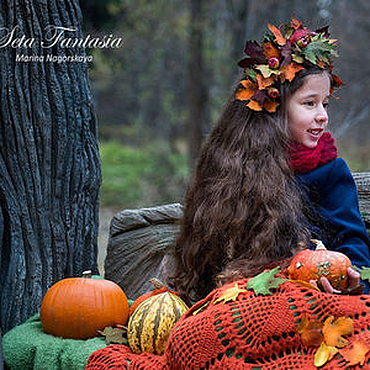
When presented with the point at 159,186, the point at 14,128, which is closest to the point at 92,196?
the point at 14,128

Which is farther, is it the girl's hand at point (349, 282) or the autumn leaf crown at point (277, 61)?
the autumn leaf crown at point (277, 61)

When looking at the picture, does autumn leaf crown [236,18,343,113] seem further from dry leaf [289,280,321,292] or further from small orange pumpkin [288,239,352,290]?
dry leaf [289,280,321,292]

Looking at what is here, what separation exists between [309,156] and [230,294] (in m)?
0.94

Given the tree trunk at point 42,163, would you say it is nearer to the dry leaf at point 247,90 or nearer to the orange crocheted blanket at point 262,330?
the dry leaf at point 247,90

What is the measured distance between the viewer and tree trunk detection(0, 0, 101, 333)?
3.20 meters

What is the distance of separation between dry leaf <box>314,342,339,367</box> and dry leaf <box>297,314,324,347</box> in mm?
33

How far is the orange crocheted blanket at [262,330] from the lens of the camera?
2.16 meters

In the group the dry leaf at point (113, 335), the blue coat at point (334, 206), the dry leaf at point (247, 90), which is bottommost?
the dry leaf at point (113, 335)

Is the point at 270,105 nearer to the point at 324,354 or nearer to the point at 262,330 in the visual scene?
the point at 262,330

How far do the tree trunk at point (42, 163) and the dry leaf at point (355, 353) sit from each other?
6.48ft

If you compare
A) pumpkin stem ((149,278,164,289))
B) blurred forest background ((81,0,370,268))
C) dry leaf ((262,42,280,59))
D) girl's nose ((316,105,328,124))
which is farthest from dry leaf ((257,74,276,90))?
pumpkin stem ((149,278,164,289))

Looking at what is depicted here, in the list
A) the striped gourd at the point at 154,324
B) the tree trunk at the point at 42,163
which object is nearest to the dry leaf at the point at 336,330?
the striped gourd at the point at 154,324

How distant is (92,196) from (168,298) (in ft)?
3.77

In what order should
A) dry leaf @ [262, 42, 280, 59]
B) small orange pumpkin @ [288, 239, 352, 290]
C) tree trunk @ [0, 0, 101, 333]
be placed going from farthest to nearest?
tree trunk @ [0, 0, 101, 333], dry leaf @ [262, 42, 280, 59], small orange pumpkin @ [288, 239, 352, 290]
